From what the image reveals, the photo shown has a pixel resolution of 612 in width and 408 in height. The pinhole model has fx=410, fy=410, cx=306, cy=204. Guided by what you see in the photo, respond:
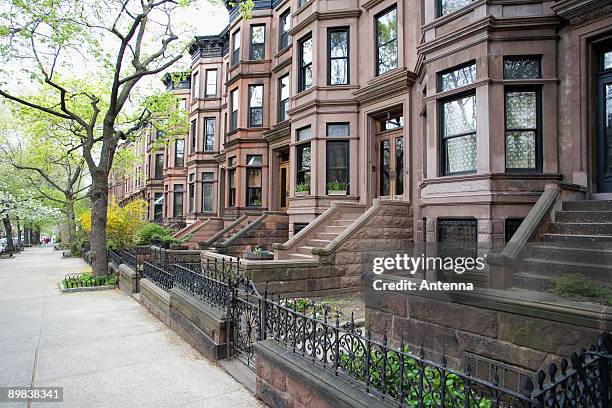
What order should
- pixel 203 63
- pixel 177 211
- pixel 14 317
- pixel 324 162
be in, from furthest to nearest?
pixel 177 211, pixel 203 63, pixel 324 162, pixel 14 317

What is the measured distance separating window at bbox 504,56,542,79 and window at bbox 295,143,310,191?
795 centimetres

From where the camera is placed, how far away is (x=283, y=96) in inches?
744

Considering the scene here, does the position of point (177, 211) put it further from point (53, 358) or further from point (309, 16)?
point (53, 358)

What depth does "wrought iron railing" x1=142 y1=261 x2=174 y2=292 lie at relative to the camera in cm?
927

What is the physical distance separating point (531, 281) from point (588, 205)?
2.40m

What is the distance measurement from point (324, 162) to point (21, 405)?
10.9m

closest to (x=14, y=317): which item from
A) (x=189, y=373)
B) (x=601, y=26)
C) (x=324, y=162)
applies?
(x=189, y=373)

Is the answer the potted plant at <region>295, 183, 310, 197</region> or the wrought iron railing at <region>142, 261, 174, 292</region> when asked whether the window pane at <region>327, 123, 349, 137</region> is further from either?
the wrought iron railing at <region>142, 261, 174, 292</region>

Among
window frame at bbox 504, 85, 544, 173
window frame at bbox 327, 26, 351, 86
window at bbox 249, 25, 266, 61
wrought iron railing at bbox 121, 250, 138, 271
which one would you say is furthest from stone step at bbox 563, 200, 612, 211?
window at bbox 249, 25, 266, 61

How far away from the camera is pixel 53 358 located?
21.3 ft

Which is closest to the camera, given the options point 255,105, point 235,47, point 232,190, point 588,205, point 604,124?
point 588,205

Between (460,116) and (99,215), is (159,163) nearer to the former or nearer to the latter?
(99,215)

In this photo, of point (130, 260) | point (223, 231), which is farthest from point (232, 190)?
point (130, 260)

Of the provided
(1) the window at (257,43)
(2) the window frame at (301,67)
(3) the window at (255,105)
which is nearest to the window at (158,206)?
(3) the window at (255,105)
